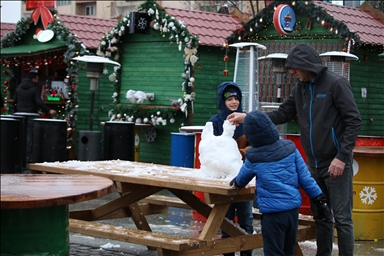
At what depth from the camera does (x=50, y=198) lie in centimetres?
391

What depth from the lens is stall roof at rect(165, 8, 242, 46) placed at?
49.8 feet

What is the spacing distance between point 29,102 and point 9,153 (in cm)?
417

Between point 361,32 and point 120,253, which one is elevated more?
point 361,32

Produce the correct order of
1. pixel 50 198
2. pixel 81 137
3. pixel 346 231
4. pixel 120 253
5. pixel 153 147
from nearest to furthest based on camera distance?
pixel 50 198
pixel 346 231
pixel 120 253
pixel 81 137
pixel 153 147

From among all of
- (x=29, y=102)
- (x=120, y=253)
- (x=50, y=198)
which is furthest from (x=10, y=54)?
(x=50, y=198)

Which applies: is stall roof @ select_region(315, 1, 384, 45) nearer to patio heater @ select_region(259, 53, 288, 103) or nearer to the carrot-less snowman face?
patio heater @ select_region(259, 53, 288, 103)

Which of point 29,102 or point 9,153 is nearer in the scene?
point 9,153

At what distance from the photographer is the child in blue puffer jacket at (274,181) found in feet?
17.8

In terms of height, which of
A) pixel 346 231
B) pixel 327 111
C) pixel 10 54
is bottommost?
pixel 346 231

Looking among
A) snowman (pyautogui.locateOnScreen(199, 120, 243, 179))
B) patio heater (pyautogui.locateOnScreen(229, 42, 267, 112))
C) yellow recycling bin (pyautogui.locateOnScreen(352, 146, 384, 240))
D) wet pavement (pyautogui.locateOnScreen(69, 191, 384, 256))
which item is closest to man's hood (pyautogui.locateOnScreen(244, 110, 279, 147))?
snowman (pyautogui.locateOnScreen(199, 120, 243, 179))

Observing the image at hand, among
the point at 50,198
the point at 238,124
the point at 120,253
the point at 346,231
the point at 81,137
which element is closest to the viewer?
the point at 50,198

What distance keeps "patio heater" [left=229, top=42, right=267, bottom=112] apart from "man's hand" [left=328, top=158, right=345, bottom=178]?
17.2 feet

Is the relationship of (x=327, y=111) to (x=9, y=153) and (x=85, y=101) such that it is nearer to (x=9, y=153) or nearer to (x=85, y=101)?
(x=9, y=153)

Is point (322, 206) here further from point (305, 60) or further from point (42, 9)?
point (42, 9)
